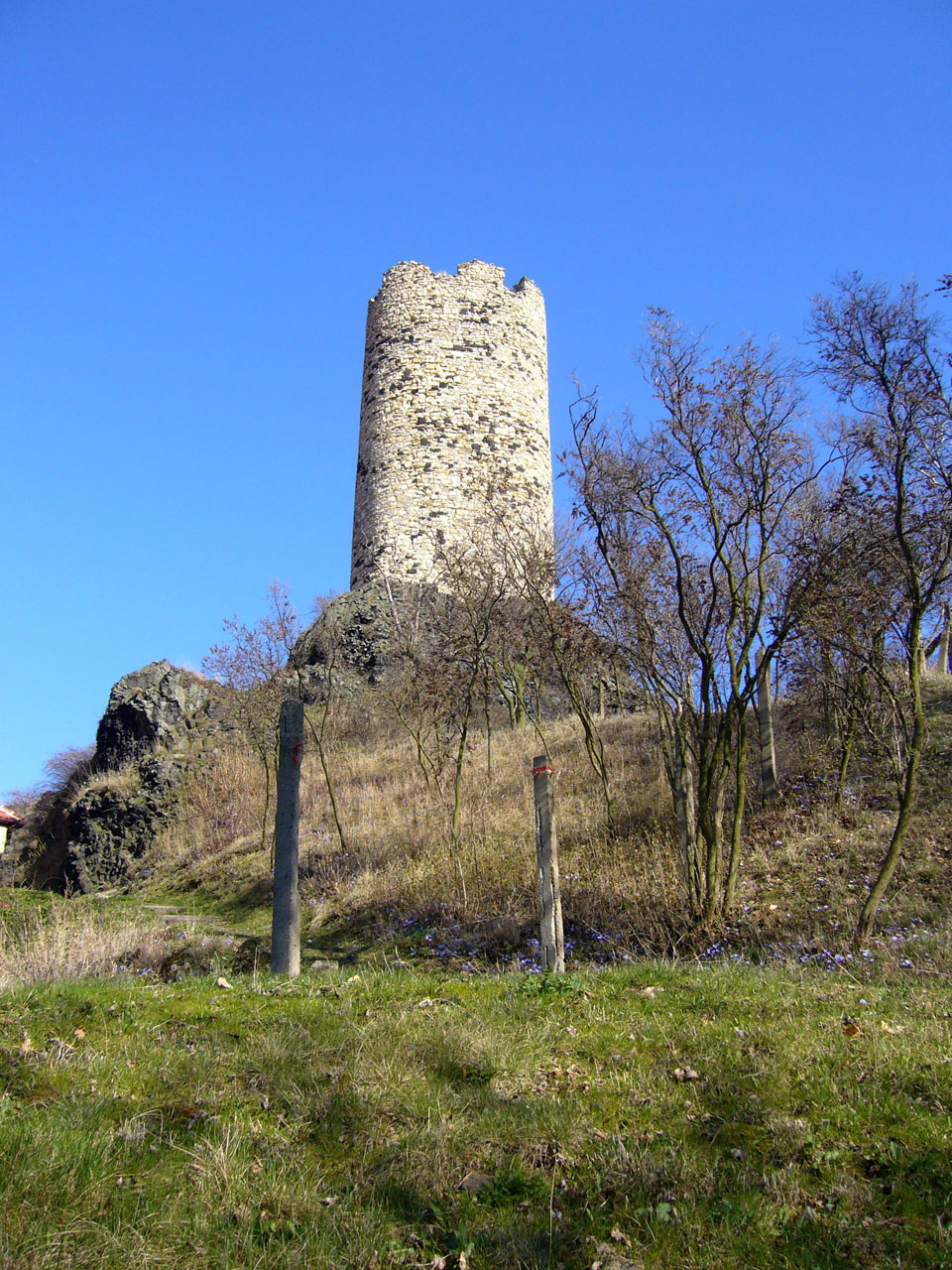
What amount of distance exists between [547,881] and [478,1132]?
3.46 m

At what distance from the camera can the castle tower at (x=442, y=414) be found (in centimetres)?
2302

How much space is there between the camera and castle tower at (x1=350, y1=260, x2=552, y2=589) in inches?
906

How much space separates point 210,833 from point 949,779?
11.6 m

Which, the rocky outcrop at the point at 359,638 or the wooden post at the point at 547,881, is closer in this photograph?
the wooden post at the point at 547,881

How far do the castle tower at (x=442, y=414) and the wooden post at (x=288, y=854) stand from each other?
14.2m

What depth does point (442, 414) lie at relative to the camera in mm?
23547

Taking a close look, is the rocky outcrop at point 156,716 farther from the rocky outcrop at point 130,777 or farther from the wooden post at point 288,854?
the wooden post at point 288,854

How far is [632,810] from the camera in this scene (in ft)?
39.1

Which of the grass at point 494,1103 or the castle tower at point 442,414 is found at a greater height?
the castle tower at point 442,414

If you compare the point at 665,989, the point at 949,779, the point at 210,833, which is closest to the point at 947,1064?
the point at 665,989

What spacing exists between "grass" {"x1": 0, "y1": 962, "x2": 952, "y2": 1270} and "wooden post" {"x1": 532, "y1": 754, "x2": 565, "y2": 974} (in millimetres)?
1440

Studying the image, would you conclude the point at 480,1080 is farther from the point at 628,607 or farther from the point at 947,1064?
the point at 628,607

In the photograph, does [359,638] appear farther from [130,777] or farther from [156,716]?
[130,777]

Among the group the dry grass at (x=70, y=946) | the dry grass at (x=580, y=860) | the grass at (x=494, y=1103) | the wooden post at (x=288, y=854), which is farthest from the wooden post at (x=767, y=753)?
the dry grass at (x=70, y=946)
